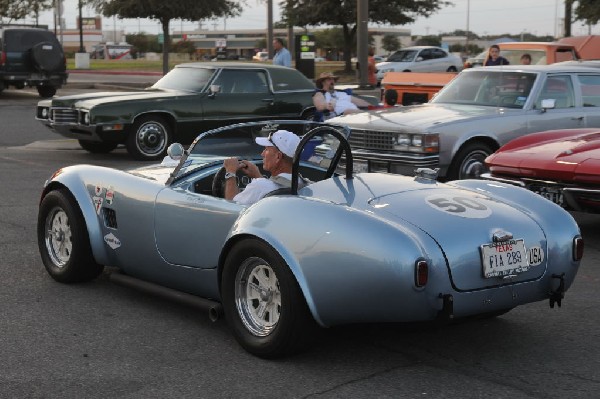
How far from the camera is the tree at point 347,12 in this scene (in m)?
46.7

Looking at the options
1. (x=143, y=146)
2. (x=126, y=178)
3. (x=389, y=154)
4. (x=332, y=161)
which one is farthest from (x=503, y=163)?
(x=143, y=146)

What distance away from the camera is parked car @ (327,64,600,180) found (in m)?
10.1

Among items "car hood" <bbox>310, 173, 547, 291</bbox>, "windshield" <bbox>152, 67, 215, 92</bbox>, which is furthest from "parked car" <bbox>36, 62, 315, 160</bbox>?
"car hood" <bbox>310, 173, 547, 291</bbox>

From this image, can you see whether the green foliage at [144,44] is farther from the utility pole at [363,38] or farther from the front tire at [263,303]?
the front tire at [263,303]

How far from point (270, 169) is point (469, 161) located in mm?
5272

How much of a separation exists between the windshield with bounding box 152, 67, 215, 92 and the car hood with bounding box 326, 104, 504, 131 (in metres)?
3.88

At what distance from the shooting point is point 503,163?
8383 millimetres

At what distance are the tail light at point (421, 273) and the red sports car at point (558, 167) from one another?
3.77m

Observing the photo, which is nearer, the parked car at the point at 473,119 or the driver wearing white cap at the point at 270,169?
the driver wearing white cap at the point at 270,169

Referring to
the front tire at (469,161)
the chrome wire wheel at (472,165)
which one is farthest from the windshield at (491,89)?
the chrome wire wheel at (472,165)

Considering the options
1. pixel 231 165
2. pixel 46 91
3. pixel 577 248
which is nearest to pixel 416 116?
pixel 231 165

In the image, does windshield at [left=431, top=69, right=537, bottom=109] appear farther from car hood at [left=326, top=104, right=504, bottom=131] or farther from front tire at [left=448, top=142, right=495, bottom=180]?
front tire at [left=448, top=142, right=495, bottom=180]

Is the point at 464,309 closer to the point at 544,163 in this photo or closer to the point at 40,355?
the point at 40,355

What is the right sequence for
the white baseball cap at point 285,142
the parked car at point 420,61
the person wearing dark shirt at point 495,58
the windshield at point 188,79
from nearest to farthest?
the white baseball cap at point 285,142, the windshield at point 188,79, the person wearing dark shirt at point 495,58, the parked car at point 420,61
